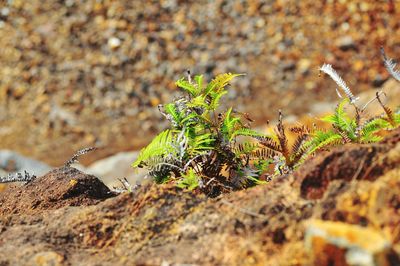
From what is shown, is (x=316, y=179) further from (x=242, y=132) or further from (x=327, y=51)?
(x=327, y=51)

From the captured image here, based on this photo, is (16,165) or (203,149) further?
(16,165)

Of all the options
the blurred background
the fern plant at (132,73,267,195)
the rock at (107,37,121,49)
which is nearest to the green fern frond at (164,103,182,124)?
the fern plant at (132,73,267,195)

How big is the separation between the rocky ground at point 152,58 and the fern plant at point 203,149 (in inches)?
288

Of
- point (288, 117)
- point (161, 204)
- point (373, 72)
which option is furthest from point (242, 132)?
point (373, 72)

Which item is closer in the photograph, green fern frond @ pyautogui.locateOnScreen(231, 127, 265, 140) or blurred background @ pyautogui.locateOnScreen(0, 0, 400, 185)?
green fern frond @ pyautogui.locateOnScreen(231, 127, 265, 140)

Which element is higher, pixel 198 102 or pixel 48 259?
pixel 198 102

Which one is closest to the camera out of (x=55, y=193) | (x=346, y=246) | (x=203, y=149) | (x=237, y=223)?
(x=346, y=246)

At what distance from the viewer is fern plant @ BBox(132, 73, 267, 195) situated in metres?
2.34

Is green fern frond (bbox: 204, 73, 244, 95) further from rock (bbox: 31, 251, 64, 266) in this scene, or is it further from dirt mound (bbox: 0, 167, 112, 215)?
rock (bbox: 31, 251, 64, 266)

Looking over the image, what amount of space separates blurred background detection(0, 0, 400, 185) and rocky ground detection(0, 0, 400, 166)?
16 mm

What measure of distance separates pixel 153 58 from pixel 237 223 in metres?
9.13

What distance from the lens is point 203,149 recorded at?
2383 millimetres

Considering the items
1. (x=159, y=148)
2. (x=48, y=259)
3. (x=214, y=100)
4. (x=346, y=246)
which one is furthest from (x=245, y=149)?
(x=346, y=246)

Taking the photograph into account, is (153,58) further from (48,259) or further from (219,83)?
(48,259)
